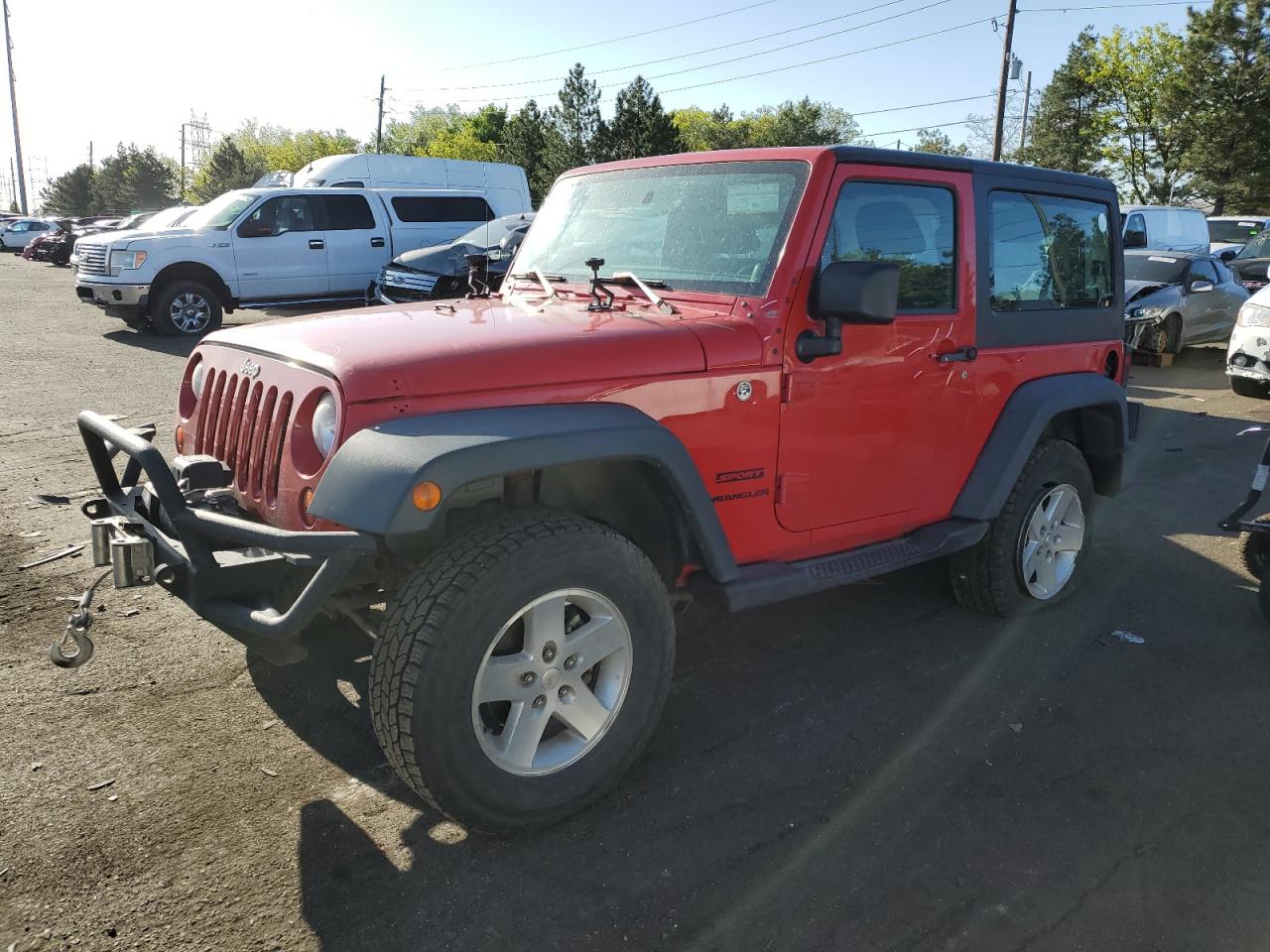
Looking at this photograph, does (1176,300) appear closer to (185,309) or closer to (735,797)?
(735,797)

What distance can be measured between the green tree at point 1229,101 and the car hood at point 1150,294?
36.3m

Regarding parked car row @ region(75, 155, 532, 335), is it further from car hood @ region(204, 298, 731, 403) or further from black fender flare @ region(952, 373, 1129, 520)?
car hood @ region(204, 298, 731, 403)

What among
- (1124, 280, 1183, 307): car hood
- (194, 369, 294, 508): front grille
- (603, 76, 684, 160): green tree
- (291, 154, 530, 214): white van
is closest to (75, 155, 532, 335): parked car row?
(291, 154, 530, 214): white van

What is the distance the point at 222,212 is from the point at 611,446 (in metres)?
13.1

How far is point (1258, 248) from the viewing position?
17266mm

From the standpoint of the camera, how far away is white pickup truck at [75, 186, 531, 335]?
1312 centimetres

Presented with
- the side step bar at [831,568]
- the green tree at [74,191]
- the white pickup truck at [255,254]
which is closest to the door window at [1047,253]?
the side step bar at [831,568]

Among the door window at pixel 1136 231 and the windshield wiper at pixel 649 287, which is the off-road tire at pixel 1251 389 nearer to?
the door window at pixel 1136 231

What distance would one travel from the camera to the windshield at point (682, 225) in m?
3.36

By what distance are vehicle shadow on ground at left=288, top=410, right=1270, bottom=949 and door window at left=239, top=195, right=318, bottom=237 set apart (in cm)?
1148

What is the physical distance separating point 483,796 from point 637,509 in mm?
1055

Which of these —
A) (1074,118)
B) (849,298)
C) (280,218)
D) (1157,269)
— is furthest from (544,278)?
(1074,118)

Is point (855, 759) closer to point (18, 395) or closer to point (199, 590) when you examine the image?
point (199, 590)

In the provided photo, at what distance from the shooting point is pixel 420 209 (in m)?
15.3
